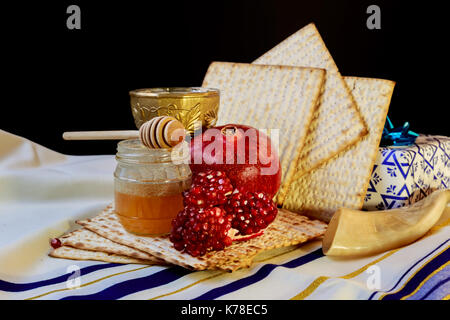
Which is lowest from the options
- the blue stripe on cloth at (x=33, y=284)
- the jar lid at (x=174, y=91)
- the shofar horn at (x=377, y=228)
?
the blue stripe on cloth at (x=33, y=284)

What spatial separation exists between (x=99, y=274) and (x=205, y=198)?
28 cm

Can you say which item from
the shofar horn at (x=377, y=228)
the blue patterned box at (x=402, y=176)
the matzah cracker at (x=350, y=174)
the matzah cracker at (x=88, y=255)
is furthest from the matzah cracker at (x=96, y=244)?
the blue patterned box at (x=402, y=176)

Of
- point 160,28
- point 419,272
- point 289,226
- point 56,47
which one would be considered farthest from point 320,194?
point 56,47

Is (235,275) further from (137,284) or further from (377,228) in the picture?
(377,228)

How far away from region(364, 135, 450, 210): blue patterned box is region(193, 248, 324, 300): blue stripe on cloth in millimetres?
337

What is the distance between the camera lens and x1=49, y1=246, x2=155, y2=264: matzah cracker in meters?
1.19

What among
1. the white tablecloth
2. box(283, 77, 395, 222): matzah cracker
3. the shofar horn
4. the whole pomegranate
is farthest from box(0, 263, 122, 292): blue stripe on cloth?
box(283, 77, 395, 222): matzah cracker

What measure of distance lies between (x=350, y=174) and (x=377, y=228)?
0.25 meters

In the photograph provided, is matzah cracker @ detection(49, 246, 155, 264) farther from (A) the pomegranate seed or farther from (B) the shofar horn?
(B) the shofar horn

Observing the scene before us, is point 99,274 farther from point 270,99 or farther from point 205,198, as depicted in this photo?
point 270,99

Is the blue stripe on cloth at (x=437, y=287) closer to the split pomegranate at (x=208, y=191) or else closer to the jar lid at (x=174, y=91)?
the split pomegranate at (x=208, y=191)

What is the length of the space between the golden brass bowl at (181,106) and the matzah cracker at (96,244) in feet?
1.12

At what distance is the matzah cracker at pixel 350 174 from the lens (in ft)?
4.79

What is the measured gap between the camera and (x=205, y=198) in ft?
3.79
